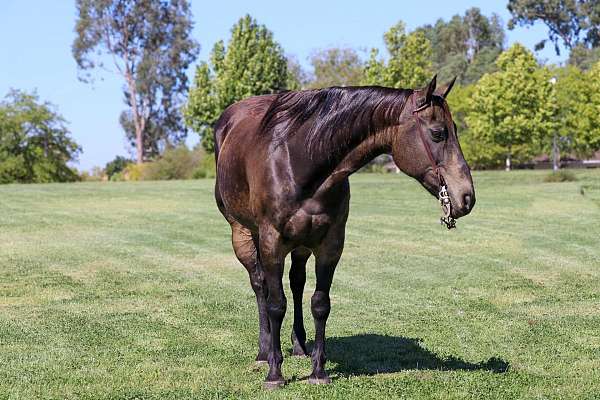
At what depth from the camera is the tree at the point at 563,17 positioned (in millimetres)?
89562

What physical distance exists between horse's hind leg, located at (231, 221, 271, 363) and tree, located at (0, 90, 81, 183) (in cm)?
5121

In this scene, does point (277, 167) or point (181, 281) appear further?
point (181, 281)

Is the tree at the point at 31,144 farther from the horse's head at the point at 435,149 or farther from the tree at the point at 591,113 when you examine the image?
the horse's head at the point at 435,149

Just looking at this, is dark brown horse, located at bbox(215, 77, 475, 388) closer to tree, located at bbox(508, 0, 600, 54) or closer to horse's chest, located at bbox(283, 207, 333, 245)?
horse's chest, located at bbox(283, 207, 333, 245)

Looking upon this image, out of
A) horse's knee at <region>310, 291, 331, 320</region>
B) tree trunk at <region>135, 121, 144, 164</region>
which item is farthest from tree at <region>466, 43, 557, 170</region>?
horse's knee at <region>310, 291, 331, 320</region>

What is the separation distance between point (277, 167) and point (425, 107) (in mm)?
1269

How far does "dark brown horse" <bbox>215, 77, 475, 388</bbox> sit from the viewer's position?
19.9 feet

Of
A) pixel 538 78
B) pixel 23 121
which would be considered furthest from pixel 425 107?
pixel 23 121

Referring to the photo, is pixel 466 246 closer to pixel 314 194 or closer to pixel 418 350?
pixel 418 350

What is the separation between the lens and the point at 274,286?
22.1 feet

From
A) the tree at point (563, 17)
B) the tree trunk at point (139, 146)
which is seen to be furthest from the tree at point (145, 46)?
the tree at point (563, 17)

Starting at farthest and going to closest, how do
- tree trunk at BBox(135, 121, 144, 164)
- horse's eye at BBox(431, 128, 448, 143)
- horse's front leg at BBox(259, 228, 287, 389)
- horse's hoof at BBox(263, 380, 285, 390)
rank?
tree trunk at BBox(135, 121, 144, 164)
horse's hoof at BBox(263, 380, 285, 390)
horse's front leg at BBox(259, 228, 287, 389)
horse's eye at BBox(431, 128, 448, 143)

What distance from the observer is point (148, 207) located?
29531 millimetres

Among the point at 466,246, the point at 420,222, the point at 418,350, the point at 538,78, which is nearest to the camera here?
the point at 418,350
